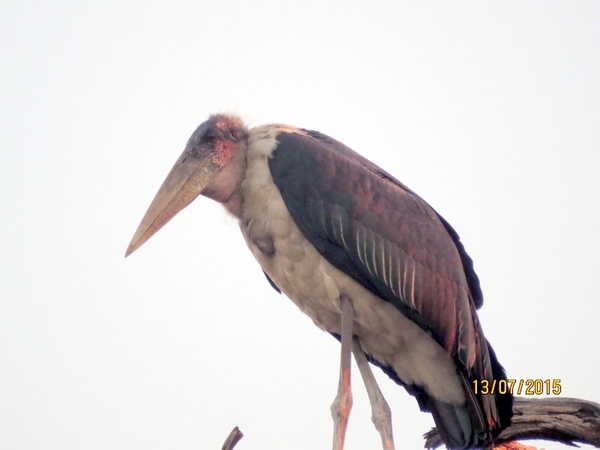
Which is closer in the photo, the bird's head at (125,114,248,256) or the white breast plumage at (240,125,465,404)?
the white breast plumage at (240,125,465,404)

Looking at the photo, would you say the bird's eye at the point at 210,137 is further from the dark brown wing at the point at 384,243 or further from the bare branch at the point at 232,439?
→ the bare branch at the point at 232,439

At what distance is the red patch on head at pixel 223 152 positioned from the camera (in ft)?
24.6

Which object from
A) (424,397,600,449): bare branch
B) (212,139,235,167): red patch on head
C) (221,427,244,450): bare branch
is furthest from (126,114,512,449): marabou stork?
(221,427,244,450): bare branch

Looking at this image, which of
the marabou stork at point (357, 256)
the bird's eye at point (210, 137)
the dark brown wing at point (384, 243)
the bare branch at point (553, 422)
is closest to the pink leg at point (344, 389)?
the marabou stork at point (357, 256)

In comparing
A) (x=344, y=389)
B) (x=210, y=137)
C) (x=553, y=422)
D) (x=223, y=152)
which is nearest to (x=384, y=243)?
(x=344, y=389)

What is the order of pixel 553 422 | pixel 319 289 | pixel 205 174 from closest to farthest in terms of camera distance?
pixel 319 289 → pixel 553 422 → pixel 205 174

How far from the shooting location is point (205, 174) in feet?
24.7

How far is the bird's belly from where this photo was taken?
7086mm

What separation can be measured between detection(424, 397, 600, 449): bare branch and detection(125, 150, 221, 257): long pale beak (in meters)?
2.65

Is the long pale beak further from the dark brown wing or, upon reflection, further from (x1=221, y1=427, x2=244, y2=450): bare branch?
(x1=221, y1=427, x2=244, y2=450): bare branch

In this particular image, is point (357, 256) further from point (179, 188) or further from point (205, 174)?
point (179, 188)

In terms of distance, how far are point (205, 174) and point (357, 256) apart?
137 centimetres

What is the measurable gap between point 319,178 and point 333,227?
370 mm

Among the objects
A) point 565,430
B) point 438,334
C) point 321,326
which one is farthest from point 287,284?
point 565,430
